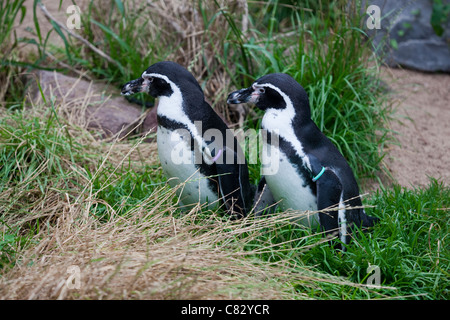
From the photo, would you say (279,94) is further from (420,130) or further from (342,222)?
(420,130)

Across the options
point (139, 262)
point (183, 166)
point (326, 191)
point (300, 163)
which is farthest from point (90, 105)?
point (139, 262)

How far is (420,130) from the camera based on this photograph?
517 cm

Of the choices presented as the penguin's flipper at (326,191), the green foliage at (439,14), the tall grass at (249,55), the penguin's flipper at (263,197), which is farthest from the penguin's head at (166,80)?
the green foliage at (439,14)

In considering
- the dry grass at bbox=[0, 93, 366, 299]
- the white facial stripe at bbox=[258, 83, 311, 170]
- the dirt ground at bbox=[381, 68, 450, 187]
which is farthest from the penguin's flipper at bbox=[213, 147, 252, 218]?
the dirt ground at bbox=[381, 68, 450, 187]

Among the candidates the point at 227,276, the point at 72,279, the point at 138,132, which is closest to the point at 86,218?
the point at 72,279

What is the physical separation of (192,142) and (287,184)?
622 mm

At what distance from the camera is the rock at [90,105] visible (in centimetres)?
469

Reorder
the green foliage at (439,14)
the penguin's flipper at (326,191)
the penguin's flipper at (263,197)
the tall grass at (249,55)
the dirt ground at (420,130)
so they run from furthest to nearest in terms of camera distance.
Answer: the green foliage at (439,14), the dirt ground at (420,130), the tall grass at (249,55), the penguin's flipper at (263,197), the penguin's flipper at (326,191)

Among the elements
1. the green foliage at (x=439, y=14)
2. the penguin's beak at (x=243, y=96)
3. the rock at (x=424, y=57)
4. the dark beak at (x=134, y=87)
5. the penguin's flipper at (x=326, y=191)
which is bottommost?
the penguin's flipper at (x=326, y=191)

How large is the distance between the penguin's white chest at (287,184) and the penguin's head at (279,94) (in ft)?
0.83

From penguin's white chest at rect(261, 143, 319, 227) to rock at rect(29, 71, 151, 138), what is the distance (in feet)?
5.53

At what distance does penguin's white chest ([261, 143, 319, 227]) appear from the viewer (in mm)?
3141

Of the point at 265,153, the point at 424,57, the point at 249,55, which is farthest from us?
the point at 424,57

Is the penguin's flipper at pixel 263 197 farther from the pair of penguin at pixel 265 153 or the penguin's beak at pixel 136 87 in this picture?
the penguin's beak at pixel 136 87
